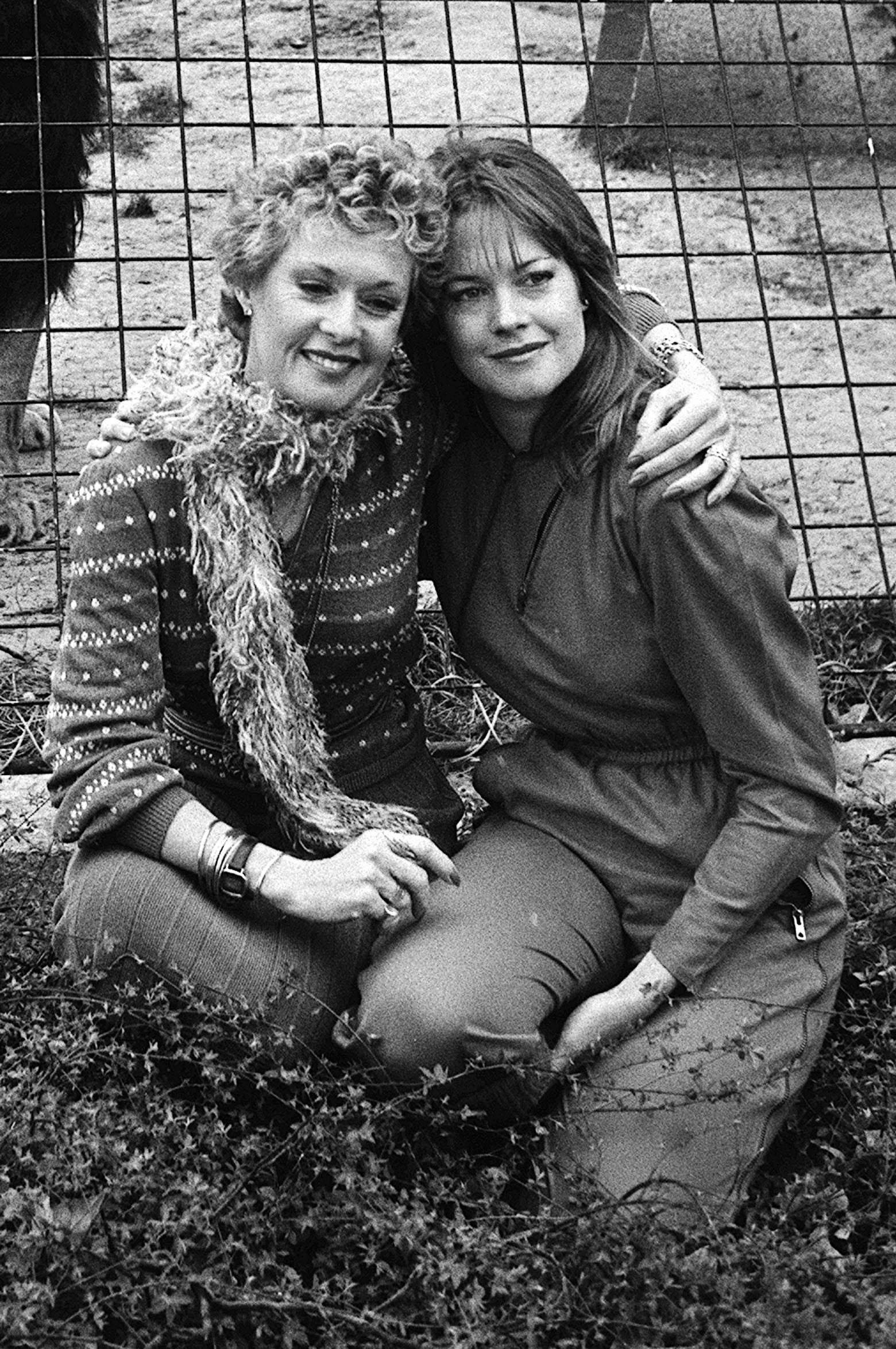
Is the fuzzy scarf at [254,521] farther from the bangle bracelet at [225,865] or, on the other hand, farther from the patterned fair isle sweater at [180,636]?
the bangle bracelet at [225,865]

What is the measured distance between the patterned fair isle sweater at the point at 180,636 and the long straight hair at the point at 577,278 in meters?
0.20

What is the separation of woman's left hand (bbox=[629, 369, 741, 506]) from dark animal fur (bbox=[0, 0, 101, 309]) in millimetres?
2062

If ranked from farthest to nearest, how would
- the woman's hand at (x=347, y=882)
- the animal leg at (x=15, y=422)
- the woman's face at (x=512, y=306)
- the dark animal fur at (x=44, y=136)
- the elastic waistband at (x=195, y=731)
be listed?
the animal leg at (x=15, y=422)
the dark animal fur at (x=44, y=136)
the elastic waistband at (x=195, y=731)
the woman's face at (x=512, y=306)
the woman's hand at (x=347, y=882)

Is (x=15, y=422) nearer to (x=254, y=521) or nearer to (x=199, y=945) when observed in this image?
(x=254, y=521)

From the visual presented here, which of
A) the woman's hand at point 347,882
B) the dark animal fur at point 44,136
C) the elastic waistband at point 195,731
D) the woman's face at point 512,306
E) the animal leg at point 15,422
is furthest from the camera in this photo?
the animal leg at point 15,422

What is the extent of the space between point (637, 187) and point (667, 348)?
3.64 meters

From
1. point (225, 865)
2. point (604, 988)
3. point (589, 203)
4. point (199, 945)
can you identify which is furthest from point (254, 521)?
point (589, 203)

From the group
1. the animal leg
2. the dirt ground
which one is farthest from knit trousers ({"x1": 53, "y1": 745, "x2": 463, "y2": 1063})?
the animal leg

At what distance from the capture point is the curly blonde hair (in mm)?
2430

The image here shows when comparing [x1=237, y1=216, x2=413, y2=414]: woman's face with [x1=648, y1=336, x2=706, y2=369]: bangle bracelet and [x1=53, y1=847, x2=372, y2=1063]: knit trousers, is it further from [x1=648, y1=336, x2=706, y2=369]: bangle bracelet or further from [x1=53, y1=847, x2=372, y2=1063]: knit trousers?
[x1=53, y1=847, x2=372, y2=1063]: knit trousers

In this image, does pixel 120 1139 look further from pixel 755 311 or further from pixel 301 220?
pixel 755 311

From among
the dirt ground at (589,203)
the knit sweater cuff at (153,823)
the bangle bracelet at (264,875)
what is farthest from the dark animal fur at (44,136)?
the bangle bracelet at (264,875)

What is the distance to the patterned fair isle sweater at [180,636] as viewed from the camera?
8.02ft

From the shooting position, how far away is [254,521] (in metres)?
2.49
